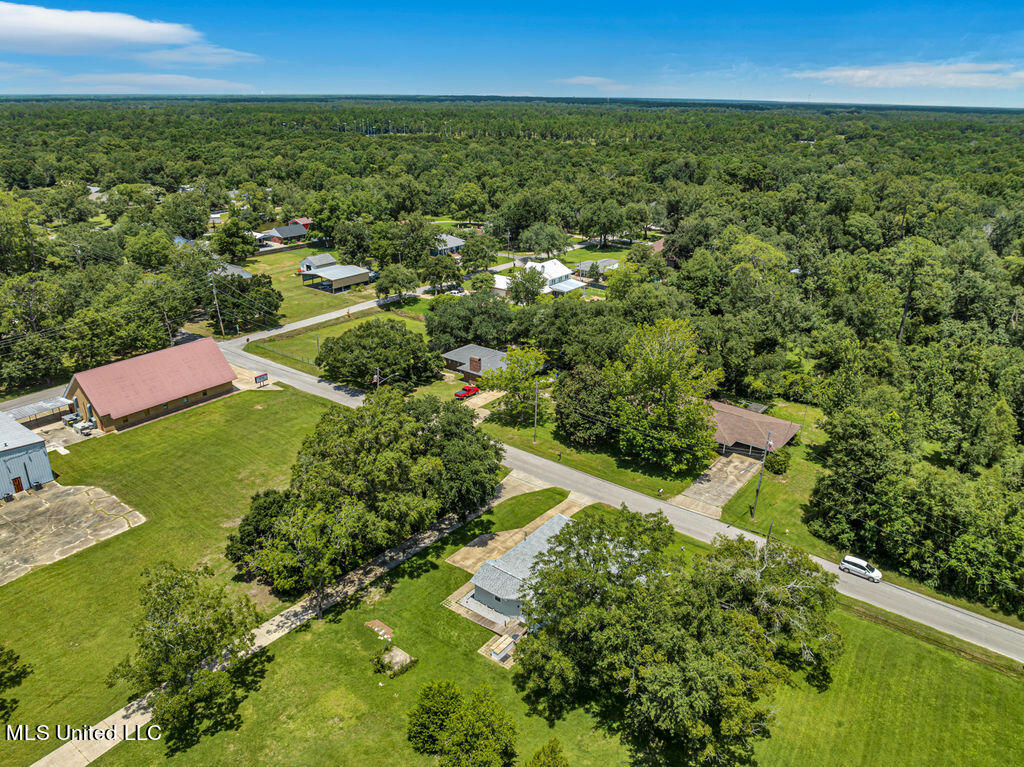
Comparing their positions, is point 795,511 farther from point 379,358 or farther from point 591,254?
point 591,254

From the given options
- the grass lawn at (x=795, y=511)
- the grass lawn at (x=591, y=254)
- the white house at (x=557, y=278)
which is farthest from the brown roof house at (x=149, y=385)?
the grass lawn at (x=591, y=254)

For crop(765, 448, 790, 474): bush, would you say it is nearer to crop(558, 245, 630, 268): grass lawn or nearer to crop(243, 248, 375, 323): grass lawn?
crop(243, 248, 375, 323): grass lawn

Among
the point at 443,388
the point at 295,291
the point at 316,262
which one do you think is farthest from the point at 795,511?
the point at 316,262

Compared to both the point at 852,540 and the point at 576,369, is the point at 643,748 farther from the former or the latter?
the point at 576,369

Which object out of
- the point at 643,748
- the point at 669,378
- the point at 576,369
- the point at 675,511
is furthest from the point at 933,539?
the point at 576,369

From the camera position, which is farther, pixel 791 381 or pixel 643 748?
pixel 791 381

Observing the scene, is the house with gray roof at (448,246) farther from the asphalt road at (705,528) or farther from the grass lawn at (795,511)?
the grass lawn at (795,511)
